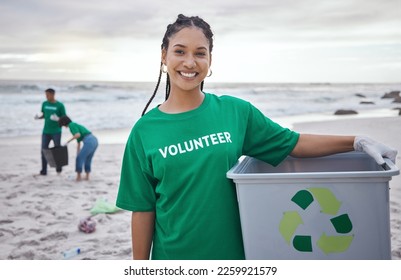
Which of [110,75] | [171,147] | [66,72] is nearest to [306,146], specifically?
[171,147]

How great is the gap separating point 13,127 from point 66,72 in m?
4.66

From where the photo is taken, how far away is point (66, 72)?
3281mm

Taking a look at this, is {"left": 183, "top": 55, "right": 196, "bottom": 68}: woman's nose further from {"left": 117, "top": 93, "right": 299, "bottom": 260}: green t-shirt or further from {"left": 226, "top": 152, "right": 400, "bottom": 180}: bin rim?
{"left": 226, "top": 152, "right": 400, "bottom": 180}: bin rim

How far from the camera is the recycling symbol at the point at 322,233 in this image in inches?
43.4

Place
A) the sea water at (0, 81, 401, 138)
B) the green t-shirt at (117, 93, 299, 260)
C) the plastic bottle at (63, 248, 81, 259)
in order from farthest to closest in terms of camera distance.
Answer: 1. the sea water at (0, 81, 401, 138)
2. the plastic bottle at (63, 248, 81, 259)
3. the green t-shirt at (117, 93, 299, 260)

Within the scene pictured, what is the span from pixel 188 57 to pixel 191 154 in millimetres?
256

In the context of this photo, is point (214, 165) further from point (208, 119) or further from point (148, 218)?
point (148, 218)

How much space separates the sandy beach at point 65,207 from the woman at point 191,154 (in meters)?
1.43

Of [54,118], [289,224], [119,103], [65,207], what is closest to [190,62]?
[289,224]

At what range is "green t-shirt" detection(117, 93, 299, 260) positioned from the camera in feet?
3.93

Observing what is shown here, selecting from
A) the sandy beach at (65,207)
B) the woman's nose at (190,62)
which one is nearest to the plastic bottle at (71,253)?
the sandy beach at (65,207)

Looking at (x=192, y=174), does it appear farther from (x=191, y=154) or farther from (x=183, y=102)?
(x=183, y=102)

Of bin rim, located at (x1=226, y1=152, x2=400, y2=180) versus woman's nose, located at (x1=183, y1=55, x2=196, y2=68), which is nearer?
bin rim, located at (x1=226, y1=152, x2=400, y2=180)

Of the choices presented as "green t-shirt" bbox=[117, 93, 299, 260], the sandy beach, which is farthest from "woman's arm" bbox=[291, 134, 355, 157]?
the sandy beach
